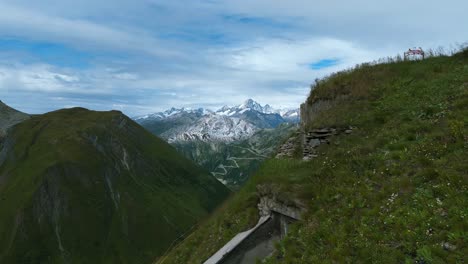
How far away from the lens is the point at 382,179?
15.3m

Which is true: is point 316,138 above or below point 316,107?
below

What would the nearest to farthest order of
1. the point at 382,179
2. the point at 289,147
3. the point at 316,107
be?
1. the point at 382,179
2. the point at 316,107
3. the point at 289,147

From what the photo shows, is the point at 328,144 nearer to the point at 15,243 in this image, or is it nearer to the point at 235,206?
the point at 235,206

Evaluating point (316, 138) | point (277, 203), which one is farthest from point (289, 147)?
point (277, 203)

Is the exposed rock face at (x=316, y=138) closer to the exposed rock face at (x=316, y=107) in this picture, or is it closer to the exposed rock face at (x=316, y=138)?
the exposed rock face at (x=316, y=138)

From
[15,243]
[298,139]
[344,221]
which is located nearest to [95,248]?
[15,243]

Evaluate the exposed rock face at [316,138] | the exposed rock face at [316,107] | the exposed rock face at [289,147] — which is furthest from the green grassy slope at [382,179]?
the exposed rock face at [289,147]

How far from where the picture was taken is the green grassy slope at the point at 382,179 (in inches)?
456

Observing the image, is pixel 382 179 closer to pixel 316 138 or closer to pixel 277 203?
pixel 277 203

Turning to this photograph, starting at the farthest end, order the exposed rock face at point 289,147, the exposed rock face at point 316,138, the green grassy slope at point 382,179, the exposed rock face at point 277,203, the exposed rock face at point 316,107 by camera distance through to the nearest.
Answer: the exposed rock face at point 289,147
the exposed rock face at point 316,107
the exposed rock face at point 316,138
the exposed rock face at point 277,203
the green grassy slope at point 382,179

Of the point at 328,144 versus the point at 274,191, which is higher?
the point at 328,144

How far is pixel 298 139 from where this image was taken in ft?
99.1

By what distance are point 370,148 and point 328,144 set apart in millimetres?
4633

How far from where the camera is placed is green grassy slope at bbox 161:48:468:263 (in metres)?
11.6
